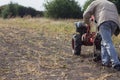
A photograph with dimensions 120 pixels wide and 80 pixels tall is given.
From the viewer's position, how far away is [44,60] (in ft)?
34.9

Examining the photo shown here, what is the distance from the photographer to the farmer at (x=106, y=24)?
9.71 m

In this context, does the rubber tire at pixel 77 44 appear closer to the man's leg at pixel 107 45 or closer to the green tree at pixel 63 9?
the man's leg at pixel 107 45

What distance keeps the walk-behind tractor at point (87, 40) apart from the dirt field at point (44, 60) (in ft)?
0.63

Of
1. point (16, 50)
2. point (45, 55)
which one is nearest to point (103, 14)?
point (45, 55)

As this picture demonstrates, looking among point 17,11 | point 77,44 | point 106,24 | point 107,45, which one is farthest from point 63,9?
point 107,45

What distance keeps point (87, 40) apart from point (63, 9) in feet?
65.0

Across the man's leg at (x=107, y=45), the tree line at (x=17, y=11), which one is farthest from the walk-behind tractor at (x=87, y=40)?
the tree line at (x=17, y=11)

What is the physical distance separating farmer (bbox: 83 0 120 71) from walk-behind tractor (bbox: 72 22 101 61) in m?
0.31

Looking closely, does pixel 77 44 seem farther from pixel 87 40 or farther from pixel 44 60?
pixel 44 60

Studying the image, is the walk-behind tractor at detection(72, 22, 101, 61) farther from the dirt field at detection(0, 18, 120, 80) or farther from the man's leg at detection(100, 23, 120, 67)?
the man's leg at detection(100, 23, 120, 67)

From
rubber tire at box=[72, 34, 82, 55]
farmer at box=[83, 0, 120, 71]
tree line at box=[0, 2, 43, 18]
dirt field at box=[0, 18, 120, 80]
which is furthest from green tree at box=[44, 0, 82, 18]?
farmer at box=[83, 0, 120, 71]

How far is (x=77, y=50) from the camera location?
11180 millimetres

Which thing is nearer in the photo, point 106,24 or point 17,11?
point 106,24

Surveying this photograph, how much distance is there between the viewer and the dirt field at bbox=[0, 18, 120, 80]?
918 cm
